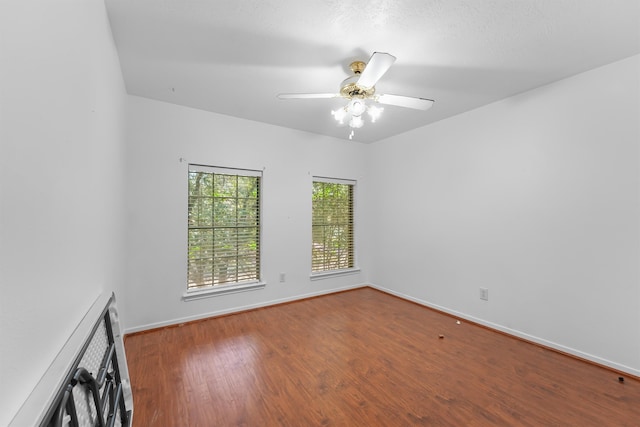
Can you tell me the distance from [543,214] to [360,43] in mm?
2396

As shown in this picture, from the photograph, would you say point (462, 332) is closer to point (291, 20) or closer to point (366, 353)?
point (366, 353)

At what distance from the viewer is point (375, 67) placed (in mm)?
1739

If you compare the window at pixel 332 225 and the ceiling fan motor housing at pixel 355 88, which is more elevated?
the ceiling fan motor housing at pixel 355 88

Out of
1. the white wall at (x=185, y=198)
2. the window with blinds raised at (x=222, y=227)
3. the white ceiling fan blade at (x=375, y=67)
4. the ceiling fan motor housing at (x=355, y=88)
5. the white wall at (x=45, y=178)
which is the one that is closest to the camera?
the white wall at (x=45, y=178)

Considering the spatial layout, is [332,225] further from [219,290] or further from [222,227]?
[219,290]

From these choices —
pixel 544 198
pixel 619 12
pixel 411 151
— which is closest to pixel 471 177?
pixel 544 198

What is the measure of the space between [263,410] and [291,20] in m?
2.57

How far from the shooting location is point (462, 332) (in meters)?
2.91

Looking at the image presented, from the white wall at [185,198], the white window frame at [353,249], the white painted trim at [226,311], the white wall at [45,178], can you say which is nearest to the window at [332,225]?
the white window frame at [353,249]

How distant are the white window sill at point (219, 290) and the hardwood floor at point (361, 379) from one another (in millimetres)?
315

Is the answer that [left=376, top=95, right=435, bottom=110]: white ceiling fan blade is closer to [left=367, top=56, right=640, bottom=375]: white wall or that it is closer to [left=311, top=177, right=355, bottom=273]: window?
[left=367, top=56, right=640, bottom=375]: white wall

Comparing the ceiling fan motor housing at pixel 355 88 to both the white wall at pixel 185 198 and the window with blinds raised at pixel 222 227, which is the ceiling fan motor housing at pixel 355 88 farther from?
the window with blinds raised at pixel 222 227

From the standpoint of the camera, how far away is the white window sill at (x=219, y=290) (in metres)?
3.12

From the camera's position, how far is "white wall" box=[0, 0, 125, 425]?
0.65 metres
